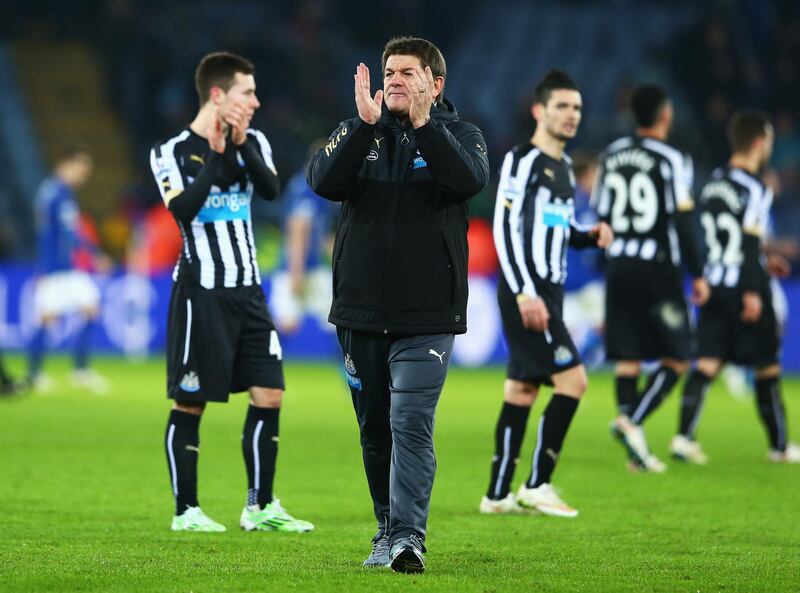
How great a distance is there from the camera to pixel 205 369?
22.1 feet

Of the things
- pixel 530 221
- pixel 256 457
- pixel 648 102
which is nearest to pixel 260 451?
pixel 256 457

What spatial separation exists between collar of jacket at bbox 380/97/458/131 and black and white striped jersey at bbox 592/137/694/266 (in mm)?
4133

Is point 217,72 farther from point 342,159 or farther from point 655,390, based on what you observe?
point 655,390

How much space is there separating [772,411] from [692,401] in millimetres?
556

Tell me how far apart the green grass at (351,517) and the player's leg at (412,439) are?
0.48ft

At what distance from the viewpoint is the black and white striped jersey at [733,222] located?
10.2m

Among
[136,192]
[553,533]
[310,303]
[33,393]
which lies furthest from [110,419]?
[136,192]

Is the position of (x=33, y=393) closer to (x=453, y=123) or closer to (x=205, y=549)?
(x=205, y=549)

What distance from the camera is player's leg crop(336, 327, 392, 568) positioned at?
5598 mm

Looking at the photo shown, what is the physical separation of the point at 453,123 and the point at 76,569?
2.21 metres

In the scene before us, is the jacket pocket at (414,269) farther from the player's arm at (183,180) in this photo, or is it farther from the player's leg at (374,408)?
the player's arm at (183,180)

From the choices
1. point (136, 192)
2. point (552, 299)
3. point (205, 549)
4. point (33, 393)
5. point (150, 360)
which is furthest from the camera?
point (136, 192)

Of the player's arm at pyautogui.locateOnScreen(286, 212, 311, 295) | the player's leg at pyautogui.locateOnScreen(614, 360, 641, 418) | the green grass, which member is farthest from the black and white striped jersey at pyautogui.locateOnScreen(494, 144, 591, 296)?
the player's arm at pyautogui.locateOnScreen(286, 212, 311, 295)

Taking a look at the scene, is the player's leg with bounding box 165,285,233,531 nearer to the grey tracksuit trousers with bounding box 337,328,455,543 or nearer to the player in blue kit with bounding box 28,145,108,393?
the grey tracksuit trousers with bounding box 337,328,455,543
